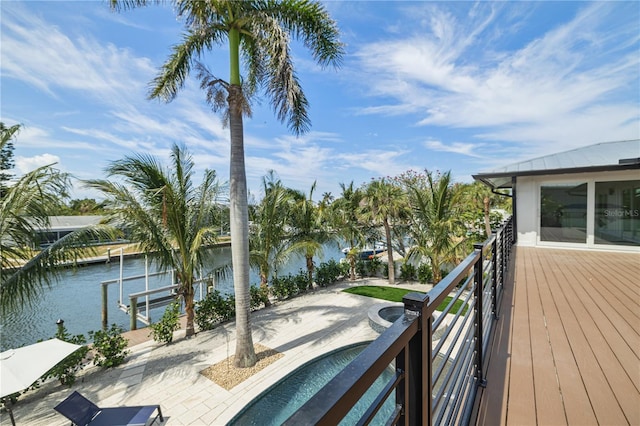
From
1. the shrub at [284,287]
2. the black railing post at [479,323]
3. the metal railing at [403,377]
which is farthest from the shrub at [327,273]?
the metal railing at [403,377]

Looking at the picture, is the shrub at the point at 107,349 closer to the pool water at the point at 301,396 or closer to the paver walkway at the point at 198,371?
the paver walkway at the point at 198,371

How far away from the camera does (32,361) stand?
4.68m

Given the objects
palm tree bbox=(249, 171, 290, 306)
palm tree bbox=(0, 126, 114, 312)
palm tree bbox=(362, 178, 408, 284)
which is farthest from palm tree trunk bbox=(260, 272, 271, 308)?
palm tree bbox=(0, 126, 114, 312)

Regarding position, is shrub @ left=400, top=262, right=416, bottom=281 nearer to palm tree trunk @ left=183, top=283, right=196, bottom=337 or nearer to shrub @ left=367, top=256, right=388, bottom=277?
shrub @ left=367, top=256, right=388, bottom=277

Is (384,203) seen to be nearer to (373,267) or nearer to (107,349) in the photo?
(373,267)

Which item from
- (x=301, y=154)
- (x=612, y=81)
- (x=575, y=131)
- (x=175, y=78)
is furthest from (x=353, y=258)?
(x=575, y=131)

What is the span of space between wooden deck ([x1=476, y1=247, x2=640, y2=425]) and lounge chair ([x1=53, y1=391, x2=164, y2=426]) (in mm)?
4870

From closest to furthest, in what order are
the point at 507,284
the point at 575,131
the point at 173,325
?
1. the point at 507,284
2. the point at 173,325
3. the point at 575,131

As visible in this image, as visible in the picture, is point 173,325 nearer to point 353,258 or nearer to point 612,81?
point 353,258

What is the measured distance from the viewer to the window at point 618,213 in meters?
6.87

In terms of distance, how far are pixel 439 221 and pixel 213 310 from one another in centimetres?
867

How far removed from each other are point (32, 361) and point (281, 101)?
6934 mm

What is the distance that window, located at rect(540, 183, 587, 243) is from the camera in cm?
747

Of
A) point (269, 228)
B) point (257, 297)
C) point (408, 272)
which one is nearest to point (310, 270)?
point (257, 297)
